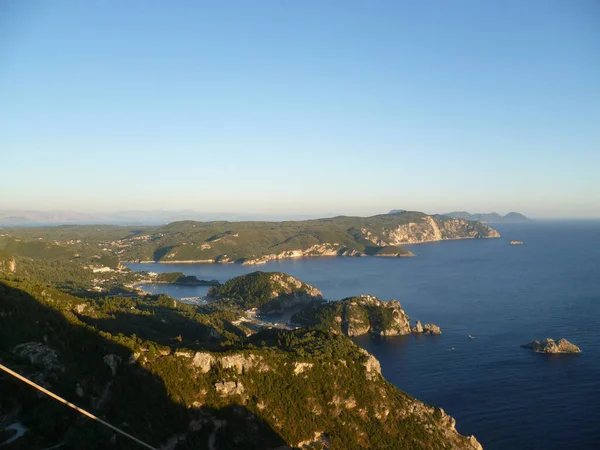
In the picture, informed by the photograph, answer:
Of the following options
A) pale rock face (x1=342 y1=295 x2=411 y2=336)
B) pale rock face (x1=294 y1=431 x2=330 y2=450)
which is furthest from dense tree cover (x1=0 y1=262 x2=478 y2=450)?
pale rock face (x1=342 y1=295 x2=411 y2=336)

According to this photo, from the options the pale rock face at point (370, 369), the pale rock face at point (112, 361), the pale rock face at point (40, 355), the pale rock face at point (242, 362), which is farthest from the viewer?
the pale rock face at point (370, 369)

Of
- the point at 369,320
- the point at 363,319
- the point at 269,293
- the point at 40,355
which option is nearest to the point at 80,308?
the point at 40,355

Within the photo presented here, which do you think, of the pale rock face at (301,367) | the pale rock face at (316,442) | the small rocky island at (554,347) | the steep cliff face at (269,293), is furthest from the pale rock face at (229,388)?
the steep cliff face at (269,293)

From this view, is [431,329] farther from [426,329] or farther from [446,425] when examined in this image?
[446,425]

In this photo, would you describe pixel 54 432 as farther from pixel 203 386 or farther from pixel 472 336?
→ pixel 472 336

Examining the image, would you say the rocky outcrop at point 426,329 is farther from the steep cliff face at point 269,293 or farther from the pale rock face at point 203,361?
the pale rock face at point 203,361

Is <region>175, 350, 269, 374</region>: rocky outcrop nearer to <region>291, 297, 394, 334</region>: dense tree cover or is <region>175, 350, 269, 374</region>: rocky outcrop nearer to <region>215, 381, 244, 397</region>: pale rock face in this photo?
<region>215, 381, 244, 397</region>: pale rock face

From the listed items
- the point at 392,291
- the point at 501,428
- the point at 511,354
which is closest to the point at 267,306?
the point at 392,291
